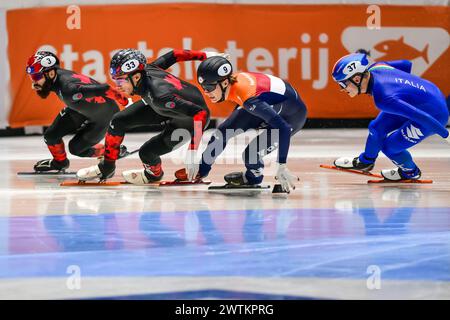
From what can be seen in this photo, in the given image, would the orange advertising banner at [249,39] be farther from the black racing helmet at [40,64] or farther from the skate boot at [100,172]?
the skate boot at [100,172]

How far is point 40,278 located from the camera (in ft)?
15.6

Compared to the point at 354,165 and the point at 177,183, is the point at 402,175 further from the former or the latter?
the point at 177,183

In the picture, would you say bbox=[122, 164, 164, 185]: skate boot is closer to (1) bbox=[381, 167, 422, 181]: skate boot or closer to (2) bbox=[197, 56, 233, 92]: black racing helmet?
(2) bbox=[197, 56, 233, 92]: black racing helmet

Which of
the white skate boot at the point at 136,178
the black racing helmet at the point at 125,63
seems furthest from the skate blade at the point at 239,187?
Result: the black racing helmet at the point at 125,63

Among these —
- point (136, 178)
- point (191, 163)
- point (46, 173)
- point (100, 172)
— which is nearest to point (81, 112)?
point (46, 173)

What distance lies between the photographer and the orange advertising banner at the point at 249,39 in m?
14.9

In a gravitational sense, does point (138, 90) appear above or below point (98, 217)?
above

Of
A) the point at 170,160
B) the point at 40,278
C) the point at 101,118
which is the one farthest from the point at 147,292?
the point at 170,160

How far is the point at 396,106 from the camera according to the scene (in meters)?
8.10

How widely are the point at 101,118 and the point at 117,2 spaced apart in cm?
589

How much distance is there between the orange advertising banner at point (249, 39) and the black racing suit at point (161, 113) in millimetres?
6233

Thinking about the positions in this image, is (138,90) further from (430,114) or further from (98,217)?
(430,114)

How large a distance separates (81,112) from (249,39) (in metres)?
6.31

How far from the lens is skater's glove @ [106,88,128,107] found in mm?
9250
